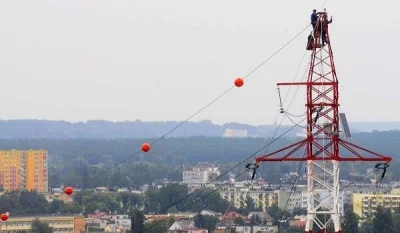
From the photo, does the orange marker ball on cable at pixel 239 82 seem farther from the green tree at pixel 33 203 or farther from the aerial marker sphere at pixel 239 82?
the green tree at pixel 33 203

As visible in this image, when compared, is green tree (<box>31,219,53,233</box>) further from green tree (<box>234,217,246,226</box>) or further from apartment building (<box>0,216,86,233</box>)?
green tree (<box>234,217,246,226</box>)

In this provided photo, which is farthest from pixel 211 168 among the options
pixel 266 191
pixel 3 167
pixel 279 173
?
pixel 266 191

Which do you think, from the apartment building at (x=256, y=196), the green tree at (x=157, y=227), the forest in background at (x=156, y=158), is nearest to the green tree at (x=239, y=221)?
the green tree at (x=157, y=227)

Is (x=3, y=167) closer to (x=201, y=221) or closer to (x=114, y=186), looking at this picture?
(x=114, y=186)

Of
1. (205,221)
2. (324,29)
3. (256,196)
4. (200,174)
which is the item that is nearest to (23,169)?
(200,174)

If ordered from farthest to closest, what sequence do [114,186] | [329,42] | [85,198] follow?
[114,186], [85,198], [329,42]

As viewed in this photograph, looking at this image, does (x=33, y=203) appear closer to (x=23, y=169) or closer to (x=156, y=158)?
(x=23, y=169)
